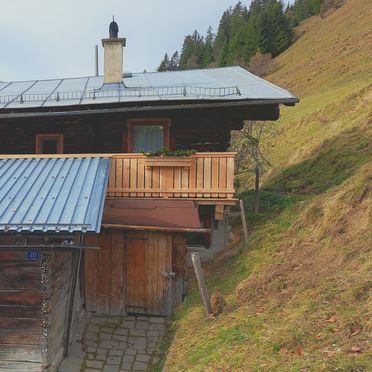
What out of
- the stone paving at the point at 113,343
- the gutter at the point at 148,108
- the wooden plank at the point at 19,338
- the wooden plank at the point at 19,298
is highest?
the gutter at the point at 148,108

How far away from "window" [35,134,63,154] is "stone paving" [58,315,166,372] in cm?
547

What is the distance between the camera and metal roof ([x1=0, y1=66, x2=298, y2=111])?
36.6ft

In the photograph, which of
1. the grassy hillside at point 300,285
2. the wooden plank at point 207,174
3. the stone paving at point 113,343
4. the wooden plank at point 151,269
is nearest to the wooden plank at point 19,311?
the stone paving at point 113,343

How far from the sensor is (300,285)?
7.49m

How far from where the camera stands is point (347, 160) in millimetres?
15266

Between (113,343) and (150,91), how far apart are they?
7.47m

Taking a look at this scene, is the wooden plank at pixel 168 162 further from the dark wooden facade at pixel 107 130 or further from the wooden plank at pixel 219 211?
the dark wooden facade at pixel 107 130

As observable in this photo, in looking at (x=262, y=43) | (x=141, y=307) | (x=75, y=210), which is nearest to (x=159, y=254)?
(x=141, y=307)

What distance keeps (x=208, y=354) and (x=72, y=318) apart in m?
3.91

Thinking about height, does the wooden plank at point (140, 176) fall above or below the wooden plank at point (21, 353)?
above

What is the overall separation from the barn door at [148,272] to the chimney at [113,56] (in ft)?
19.3

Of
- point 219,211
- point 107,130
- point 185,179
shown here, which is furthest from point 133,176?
point 107,130

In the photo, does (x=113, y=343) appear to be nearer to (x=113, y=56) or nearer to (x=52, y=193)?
(x=52, y=193)

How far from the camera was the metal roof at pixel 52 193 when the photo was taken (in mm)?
6988
